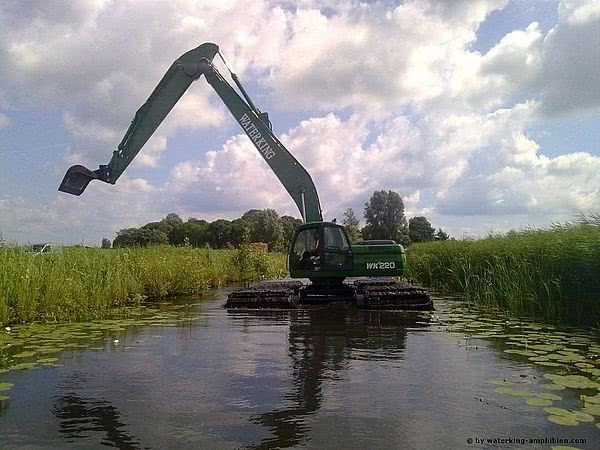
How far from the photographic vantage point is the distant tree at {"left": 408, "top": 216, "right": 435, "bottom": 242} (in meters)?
64.8

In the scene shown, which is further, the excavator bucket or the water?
the excavator bucket

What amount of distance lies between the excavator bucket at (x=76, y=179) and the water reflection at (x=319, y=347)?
20.1ft

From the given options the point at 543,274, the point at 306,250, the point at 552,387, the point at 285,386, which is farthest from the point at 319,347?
the point at 543,274

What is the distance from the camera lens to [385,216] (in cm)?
6738

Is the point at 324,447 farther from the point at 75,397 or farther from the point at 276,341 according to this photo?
the point at 276,341

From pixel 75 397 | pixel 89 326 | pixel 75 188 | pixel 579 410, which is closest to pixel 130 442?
pixel 75 397

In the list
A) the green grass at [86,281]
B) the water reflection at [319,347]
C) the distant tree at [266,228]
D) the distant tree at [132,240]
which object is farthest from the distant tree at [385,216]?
the water reflection at [319,347]

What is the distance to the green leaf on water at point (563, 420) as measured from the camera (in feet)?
14.1

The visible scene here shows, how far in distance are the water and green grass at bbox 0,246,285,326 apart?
0.86 meters

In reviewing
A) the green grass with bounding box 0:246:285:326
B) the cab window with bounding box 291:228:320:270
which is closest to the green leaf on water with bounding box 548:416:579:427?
the green grass with bounding box 0:246:285:326

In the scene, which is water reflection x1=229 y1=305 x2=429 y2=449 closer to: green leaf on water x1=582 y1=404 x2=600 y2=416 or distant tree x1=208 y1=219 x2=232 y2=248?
green leaf on water x1=582 y1=404 x2=600 y2=416

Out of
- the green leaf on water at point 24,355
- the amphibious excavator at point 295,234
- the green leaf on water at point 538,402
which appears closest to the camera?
the green leaf on water at point 538,402

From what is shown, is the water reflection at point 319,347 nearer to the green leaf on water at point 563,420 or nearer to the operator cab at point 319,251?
the operator cab at point 319,251

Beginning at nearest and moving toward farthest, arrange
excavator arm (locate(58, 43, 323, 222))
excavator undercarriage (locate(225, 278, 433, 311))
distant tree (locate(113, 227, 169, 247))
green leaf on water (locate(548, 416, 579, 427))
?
green leaf on water (locate(548, 416, 579, 427)) < excavator undercarriage (locate(225, 278, 433, 311)) < excavator arm (locate(58, 43, 323, 222)) < distant tree (locate(113, 227, 169, 247))
